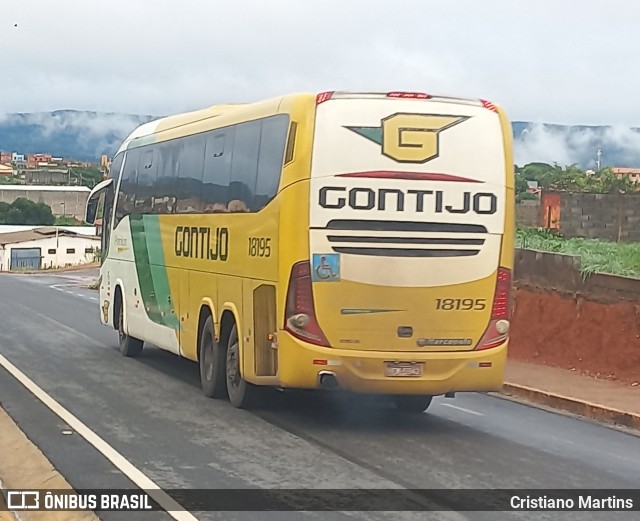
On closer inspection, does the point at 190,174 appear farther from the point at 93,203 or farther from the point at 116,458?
the point at 93,203

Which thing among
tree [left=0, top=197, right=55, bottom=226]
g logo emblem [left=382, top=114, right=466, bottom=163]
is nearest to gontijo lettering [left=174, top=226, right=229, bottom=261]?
g logo emblem [left=382, top=114, right=466, bottom=163]

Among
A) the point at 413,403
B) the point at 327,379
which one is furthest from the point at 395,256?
the point at 413,403

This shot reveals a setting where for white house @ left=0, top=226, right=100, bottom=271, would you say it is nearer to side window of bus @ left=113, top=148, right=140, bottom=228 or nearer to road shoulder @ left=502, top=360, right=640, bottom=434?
side window of bus @ left=113, top=148, right=140, bottom=228

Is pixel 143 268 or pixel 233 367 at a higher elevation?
pixel 143 268

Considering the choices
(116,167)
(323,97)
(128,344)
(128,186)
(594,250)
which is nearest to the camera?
(323,97)

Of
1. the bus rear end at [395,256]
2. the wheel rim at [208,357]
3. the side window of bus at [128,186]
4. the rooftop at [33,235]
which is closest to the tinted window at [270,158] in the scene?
the bus rear end at [395,256]

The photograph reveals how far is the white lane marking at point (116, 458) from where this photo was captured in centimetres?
869

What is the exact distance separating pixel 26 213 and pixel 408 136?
11353cm

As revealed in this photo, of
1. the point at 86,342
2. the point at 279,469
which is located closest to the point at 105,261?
the point at 86,342

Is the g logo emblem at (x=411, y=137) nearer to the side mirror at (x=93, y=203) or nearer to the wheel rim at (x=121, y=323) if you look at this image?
the wheel rim at (x=121, y=323)

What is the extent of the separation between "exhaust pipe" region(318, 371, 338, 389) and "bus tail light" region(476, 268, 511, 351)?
1.55m

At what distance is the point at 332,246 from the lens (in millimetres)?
12234

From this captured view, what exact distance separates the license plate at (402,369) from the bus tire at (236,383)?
2.15m

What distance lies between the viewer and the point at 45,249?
97625mm
